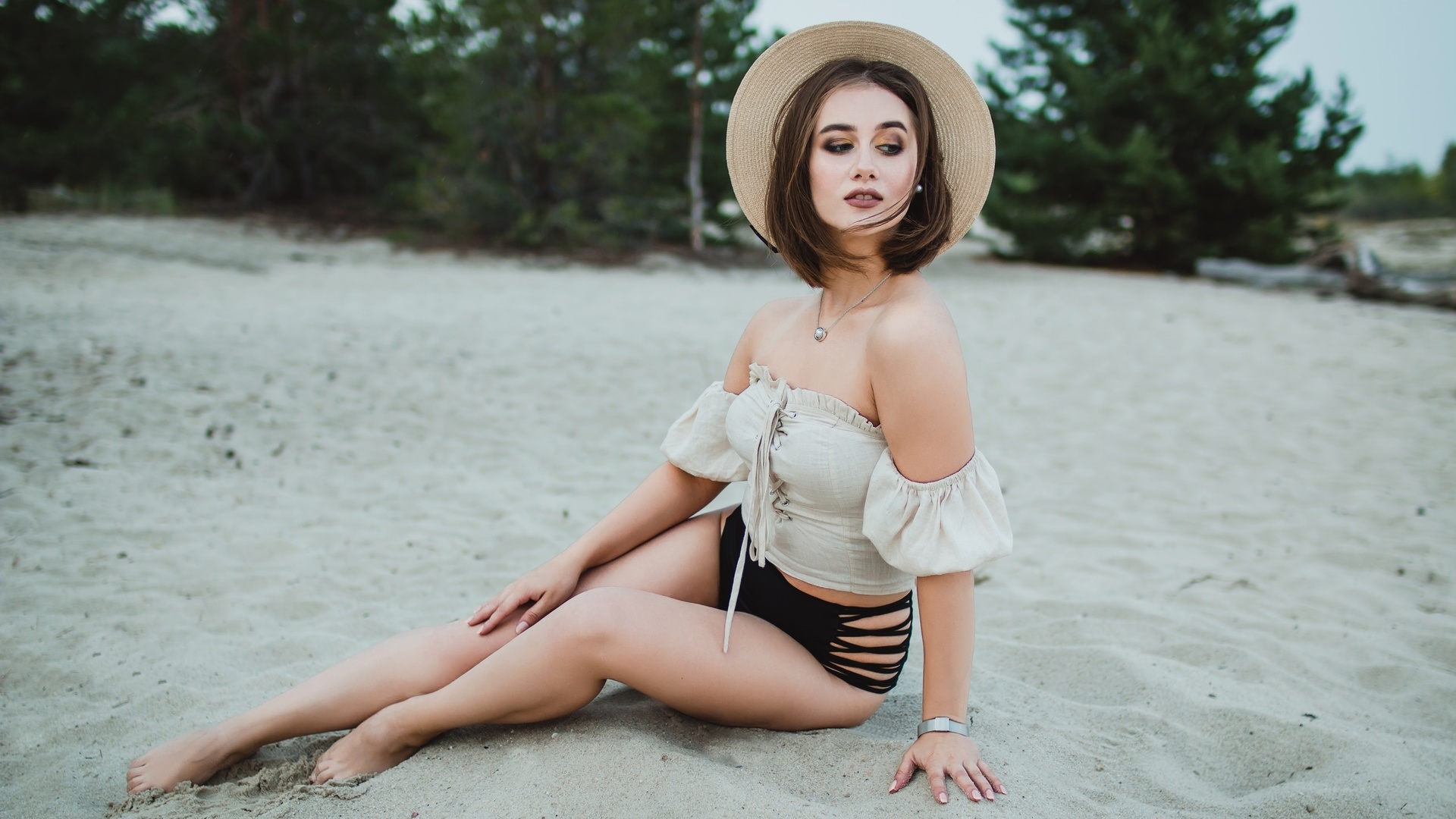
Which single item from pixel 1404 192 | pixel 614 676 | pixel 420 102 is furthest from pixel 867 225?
pixel 1404 192

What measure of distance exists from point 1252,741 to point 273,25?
12394mm

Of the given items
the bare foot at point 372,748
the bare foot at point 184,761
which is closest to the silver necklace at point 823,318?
the bare foot at point 372,748

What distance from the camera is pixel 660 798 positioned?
61.1 inches

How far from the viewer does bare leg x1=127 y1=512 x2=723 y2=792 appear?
5.62ft

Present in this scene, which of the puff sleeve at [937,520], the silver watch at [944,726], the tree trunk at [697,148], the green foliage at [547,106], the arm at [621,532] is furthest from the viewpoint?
the tree trunk at [697,148]

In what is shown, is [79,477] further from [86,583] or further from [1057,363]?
[1057,363]

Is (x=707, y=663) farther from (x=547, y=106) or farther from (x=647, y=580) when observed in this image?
(x=547, y=106)

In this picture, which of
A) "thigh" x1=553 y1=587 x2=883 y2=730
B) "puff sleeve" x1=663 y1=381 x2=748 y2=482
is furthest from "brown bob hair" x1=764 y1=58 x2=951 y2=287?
"thigh" x1=553 y1=587 x2=883 y2=730

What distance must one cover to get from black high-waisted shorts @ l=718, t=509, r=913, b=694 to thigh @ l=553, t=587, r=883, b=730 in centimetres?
3

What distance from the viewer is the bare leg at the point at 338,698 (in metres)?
1.71

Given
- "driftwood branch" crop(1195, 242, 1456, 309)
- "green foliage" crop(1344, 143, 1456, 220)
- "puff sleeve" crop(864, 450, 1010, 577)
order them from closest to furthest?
"puff sleeve" crop(864, 450, 1010, 577)
"driftwood branch" crop(1195, 242, 1456, 309)
"green foliage" crop(1344, 143, 1456, 220)

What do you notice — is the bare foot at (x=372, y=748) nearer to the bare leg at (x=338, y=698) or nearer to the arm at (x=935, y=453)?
the bare leg at (x=338, y=698)

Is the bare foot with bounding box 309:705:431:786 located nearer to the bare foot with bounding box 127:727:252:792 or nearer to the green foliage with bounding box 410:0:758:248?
the bare foot with bounding box 127:727:252:792

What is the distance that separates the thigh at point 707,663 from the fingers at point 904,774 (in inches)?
7.9
